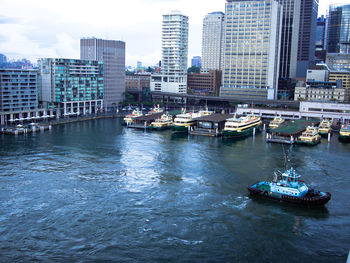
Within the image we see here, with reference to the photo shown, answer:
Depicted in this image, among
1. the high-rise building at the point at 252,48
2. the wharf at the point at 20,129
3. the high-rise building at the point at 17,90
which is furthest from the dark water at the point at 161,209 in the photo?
the high-rise building at the point at 252,48

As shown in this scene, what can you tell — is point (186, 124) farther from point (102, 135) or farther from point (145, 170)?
point (145, 170)

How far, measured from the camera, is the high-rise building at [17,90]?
64562mm

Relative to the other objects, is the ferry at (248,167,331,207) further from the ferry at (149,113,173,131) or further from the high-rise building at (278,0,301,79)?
the high-rise building at (278,0,301,79)

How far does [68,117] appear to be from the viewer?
74438mm

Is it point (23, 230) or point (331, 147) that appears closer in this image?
point (23, 230)

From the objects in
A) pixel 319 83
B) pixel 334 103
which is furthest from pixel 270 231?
pixel 319 83

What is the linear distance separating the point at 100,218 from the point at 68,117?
2082 inches

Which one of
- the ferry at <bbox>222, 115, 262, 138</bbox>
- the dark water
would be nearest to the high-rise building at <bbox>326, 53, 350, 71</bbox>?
the ferry at <bbox>222, 115, 262, 138</bbox>

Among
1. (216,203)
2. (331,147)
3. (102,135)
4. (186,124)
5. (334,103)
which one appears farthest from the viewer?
(334,103)

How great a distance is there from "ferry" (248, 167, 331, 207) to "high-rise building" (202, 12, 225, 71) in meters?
134

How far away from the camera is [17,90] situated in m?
67.0

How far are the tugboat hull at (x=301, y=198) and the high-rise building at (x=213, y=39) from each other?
134312 mm

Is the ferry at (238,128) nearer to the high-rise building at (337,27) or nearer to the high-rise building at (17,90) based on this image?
the high-rise building at (17,90)

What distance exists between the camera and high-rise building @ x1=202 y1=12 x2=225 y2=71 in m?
161
